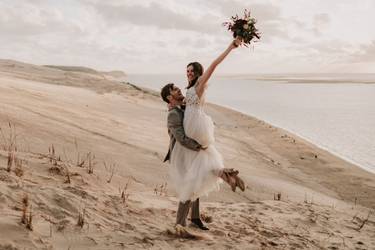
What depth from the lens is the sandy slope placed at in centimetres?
439

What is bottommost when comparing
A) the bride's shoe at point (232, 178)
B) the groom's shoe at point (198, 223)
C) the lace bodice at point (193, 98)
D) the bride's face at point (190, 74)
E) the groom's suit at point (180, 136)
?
the groom's shoe at point (198, 223)

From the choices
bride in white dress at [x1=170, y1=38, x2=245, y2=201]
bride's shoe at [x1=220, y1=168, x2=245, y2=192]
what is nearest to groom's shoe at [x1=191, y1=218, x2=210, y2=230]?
bride in white dress at [x1=170, y1=38, x2=245, y2=201]

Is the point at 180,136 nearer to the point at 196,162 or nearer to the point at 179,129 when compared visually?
the point at 179,129

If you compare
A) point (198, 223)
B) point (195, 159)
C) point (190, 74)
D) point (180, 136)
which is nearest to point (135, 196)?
point (198, 223)

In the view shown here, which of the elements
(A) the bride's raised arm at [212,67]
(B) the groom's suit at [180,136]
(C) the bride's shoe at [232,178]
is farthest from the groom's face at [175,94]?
(C) the bride's shoe at [232,178]

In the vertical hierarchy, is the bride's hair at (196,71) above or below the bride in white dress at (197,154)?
above

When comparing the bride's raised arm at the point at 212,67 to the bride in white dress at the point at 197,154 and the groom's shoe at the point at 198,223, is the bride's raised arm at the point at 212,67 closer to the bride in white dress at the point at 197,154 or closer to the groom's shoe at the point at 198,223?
the bride in white dress at the point at 197,154

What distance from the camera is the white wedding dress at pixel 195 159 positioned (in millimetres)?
4727

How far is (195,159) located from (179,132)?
36cm

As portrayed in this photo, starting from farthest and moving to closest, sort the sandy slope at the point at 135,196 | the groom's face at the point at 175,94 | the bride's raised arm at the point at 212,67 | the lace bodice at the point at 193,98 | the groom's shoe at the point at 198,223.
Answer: the groom's shoe at the point at 198,223, the groom's face at the point at 175,94, the lace bodice at the point at 193,98, the bride's raised arm at the point at 212,67, the sandy slope at the point at 135,196

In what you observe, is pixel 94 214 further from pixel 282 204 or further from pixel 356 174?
pixel 356 174

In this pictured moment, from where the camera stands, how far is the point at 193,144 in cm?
476

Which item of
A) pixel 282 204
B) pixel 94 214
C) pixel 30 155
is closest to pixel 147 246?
pixel 94 214

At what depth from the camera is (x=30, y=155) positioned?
6.48m
